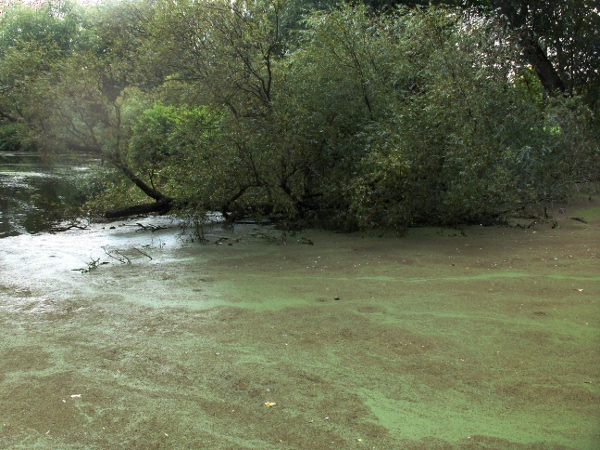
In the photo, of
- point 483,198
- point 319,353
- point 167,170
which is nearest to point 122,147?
point 167,170

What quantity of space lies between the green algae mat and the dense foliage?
1.13 meters

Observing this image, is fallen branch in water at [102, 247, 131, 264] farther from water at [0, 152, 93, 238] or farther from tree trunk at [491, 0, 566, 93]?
A: tree trunk at [491, 0, 566, 93]

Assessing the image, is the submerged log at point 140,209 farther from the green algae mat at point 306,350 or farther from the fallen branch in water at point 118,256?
the green algae mat at point 306,350

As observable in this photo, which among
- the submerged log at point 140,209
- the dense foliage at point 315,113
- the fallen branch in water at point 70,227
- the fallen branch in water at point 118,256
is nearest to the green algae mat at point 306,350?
the fallen branch in water at point 118,256

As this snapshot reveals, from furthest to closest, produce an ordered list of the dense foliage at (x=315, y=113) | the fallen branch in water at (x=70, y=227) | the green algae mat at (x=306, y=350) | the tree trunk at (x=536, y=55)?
the tree trunk at (x=536, y=55)
the fallen branch in water at (x=70, y=227)
the dense foliage at (x=315, y=113)
the green algae mat at (x=306, y=350)

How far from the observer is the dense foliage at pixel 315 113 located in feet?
22.2

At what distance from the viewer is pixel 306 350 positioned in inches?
140

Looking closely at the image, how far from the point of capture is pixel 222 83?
24.1ft

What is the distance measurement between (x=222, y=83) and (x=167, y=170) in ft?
4.93

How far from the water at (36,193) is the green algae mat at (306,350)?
9.55ft

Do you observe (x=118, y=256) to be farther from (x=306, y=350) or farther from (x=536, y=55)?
(x=536, y=55)

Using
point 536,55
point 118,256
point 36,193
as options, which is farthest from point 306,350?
point 36,193

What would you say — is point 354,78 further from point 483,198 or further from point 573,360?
point 573,360

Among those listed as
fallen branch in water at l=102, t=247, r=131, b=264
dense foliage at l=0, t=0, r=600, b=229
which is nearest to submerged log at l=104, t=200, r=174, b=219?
dense foliage at l=0, t=0, r=600, b=229
